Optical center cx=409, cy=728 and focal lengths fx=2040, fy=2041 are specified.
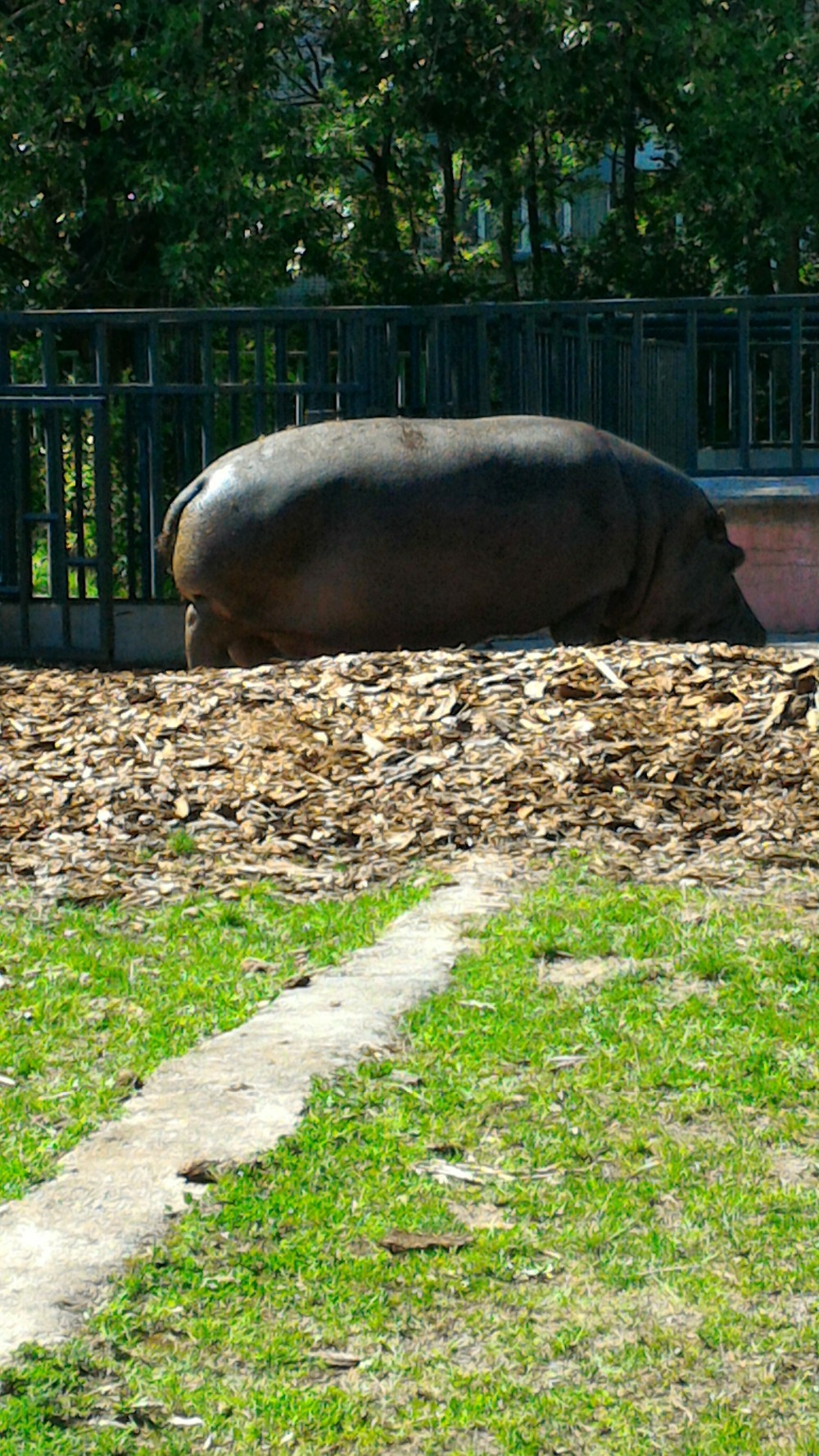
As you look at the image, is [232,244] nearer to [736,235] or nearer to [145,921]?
[736,235]

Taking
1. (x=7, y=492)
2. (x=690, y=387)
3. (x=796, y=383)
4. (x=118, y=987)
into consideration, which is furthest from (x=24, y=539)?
(x=118, y=987)

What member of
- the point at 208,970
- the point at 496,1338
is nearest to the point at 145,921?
the point at 208,970

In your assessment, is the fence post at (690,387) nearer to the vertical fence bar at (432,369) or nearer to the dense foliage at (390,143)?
the vertical fence bar at (432,369)

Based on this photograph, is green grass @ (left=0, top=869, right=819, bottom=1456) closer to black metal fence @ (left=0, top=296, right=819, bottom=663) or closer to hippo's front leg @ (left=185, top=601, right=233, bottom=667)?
hippo's front leg @ (left=185, top=601, right=233, bottom=667)

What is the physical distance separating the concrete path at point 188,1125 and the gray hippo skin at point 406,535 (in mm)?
4194

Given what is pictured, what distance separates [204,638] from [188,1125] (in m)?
6.28

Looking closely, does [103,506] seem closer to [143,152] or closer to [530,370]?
[530,370]

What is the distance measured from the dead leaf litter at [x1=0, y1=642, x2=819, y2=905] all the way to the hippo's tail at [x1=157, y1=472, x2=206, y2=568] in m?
1.84

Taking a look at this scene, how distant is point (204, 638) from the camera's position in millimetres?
10625

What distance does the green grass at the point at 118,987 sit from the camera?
4770 mm

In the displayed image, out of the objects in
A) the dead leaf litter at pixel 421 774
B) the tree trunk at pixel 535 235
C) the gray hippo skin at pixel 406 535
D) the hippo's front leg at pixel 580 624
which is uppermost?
the tree trunk at pixel 535 235

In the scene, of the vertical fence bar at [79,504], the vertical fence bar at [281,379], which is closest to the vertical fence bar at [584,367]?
the vertical fence bar at [281,379]

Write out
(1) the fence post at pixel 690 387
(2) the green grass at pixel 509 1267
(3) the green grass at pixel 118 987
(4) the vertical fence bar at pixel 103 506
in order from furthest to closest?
1. (1) the fence post at pixel 690 387
2. (4) the vertical fence bar at pixel 103 506
3. (3) the green grass at pixel 118 987
4. (2) the green grass at pixel 509 1267

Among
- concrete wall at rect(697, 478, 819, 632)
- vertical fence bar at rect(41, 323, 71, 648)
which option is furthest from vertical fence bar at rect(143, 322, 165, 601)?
concrete wall at rect(697, 478, 819, 632)
